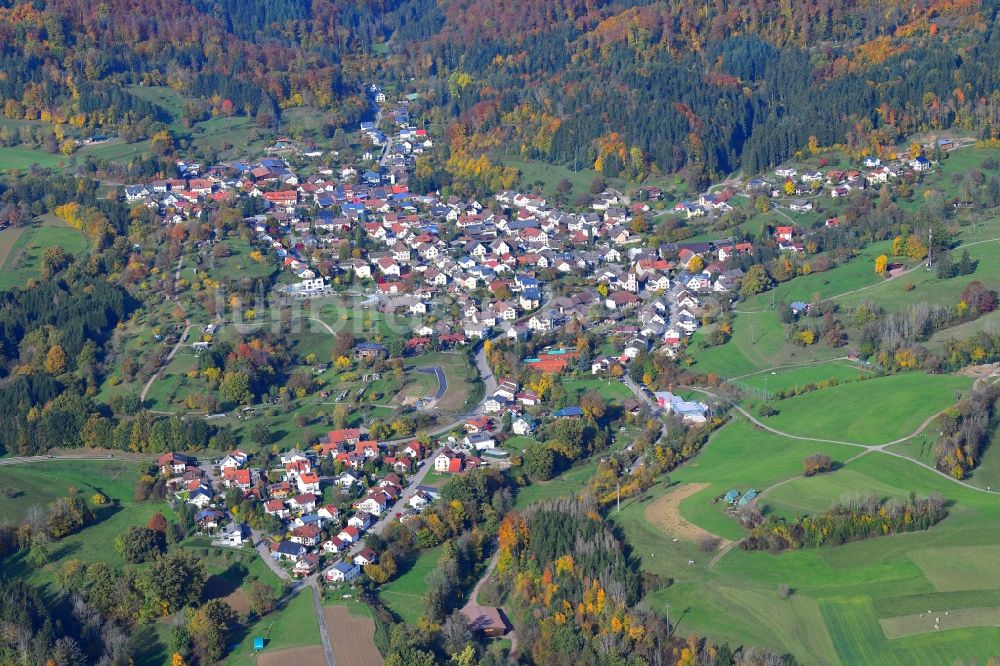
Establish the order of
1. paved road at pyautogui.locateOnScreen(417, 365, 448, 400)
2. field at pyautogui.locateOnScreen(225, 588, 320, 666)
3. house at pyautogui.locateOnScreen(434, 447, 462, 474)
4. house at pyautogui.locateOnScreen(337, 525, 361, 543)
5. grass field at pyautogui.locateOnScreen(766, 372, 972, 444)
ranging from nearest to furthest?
field at pyautogui.locateOnScreen(225, 588, 320, 666) → house at pyautogui.locateOnScreen(337, 525, 361, 543) → house at pyautogui.locateOnScreen(434, 447, 462, 474) → grass field at pyautogui.locateOnScreen(766, 372, 972, 444) → paved road at pyautogui.locateOnScreen(417, 365, 448, 400)

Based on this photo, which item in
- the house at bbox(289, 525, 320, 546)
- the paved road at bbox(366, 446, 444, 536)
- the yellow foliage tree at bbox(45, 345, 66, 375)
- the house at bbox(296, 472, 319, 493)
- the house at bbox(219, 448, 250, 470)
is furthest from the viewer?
the yellow foliage tree at bbox(45, 345, 66, 375)

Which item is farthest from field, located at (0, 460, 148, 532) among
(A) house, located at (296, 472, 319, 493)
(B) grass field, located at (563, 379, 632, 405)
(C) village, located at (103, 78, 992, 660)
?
(B) grass field, located at (563, 379, 632, 405)

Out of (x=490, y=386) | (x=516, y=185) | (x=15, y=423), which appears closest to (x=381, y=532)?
(x=490, y=386)

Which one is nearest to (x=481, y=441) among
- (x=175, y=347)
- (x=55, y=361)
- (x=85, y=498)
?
(x=85, y=498)

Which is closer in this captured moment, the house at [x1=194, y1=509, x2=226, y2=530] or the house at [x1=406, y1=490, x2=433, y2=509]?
the house at [x1=194, y1=509, x2=226, y2=530]

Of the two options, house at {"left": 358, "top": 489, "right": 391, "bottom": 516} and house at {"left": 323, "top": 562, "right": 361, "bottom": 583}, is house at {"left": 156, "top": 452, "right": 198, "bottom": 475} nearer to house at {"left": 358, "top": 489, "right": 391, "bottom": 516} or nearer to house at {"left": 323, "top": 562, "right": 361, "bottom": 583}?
house at {"left": 358, "top": 489, "right": 391, "bottom": 516}

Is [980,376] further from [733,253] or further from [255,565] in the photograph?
[255,565]

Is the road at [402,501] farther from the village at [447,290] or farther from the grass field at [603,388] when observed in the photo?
the grass field at [603,388]

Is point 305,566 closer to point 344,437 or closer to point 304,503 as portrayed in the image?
point 304,503
